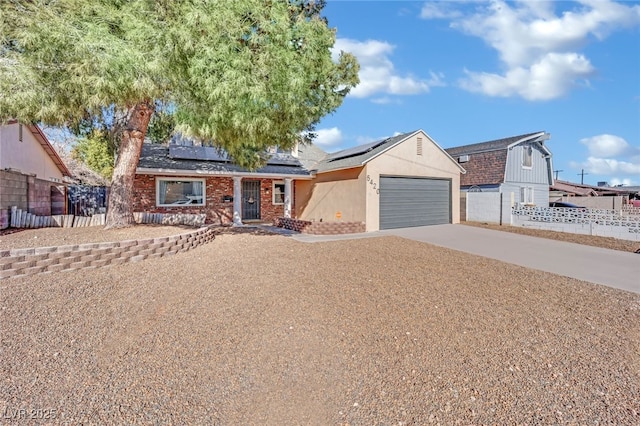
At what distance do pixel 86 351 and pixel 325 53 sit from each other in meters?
7.02

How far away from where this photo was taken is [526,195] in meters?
18.7

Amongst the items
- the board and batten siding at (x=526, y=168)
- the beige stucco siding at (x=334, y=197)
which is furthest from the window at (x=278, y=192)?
the board and batten siding at (x=526, y=168)

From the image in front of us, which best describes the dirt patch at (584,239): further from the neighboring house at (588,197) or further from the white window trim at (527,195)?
the neighboring house at (588,197)

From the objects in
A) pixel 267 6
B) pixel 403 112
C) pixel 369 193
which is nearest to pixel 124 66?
pixel 267 6

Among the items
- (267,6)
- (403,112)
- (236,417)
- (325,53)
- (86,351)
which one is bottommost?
(236,417)

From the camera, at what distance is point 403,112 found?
18.0 meters

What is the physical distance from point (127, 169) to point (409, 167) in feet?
35.8

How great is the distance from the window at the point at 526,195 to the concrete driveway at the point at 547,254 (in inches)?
276

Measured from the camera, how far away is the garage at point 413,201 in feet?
44.8

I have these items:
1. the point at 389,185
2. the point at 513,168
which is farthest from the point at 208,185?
the point at 513,168

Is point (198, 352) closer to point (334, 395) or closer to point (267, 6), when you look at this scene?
point (334, 395)

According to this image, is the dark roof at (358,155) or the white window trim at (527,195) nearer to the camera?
the dark roof at (358,155)

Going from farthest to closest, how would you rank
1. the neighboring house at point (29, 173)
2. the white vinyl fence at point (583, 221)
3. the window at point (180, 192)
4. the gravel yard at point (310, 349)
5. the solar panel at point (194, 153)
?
the solar panel at point (194, 153) < the window at point (180, 192) < the white vinyl fence at point (583, 221) < the neighboring house at point (29, 173) < the gravel yard at point (310, 349)

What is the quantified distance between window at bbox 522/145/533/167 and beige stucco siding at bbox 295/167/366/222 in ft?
38.2
